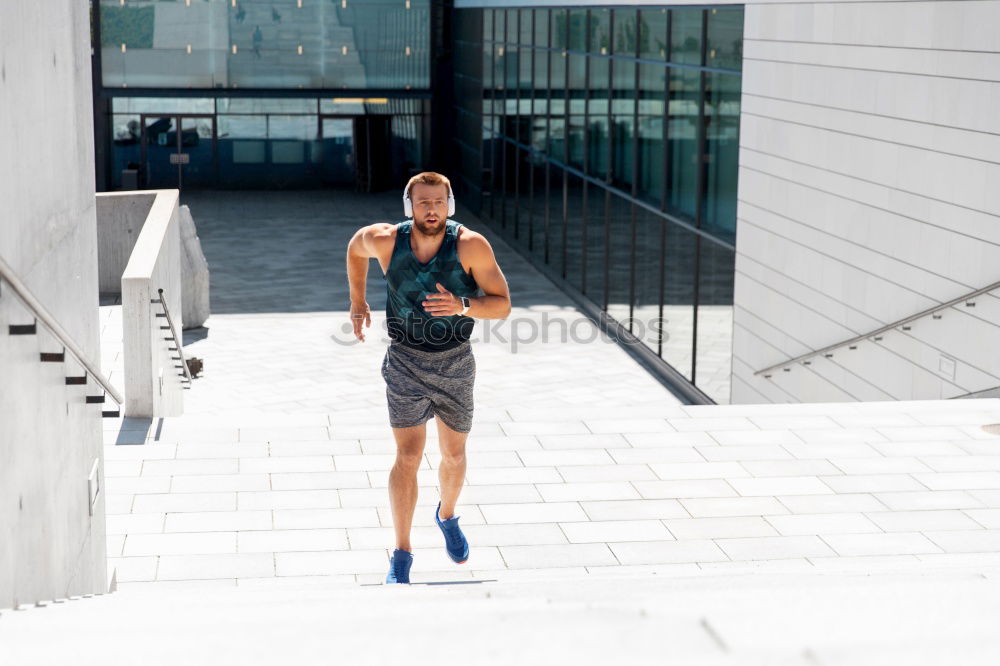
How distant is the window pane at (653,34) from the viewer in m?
16.7

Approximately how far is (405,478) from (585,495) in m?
1.75

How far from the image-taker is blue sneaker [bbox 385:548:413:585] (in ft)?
18.6

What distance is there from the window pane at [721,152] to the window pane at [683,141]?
0.49 metres

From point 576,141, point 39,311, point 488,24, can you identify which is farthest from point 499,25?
point 39,311

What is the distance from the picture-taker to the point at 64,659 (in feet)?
9.46

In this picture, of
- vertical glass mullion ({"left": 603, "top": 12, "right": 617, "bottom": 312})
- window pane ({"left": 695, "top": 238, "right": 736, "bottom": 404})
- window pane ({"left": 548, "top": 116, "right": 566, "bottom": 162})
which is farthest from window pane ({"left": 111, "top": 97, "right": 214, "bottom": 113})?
window pane ({"left": 695, "top": 238, "right": 736, "bottom": 404})

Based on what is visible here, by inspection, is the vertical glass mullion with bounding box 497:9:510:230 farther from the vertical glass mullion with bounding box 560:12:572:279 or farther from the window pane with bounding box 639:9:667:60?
the window pane with bounding box 639:9:667:60

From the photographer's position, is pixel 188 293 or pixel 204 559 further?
pixel 188 293

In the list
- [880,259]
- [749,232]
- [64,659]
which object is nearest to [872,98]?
→ [880,259]

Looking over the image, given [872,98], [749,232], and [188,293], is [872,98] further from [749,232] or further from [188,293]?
[188,293]

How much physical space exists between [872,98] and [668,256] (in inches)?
238

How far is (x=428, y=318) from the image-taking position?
542cm

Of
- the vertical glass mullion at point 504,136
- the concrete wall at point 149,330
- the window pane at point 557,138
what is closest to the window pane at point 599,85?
the window pane at point 557,138

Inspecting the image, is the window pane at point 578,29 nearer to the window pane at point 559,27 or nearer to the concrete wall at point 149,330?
the window pane at point 559,27
